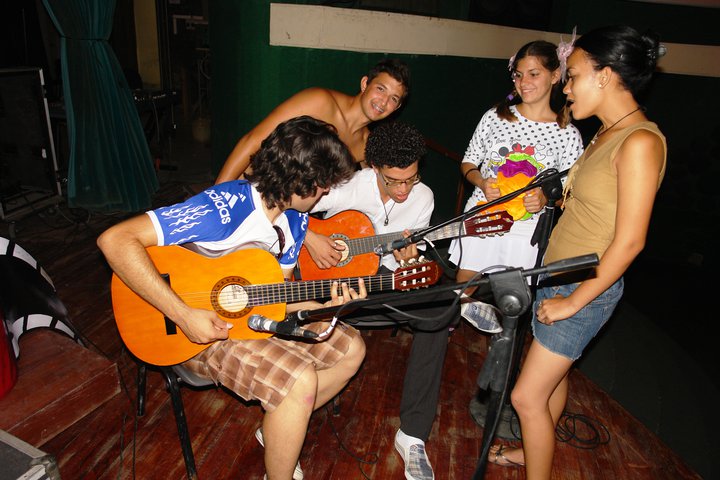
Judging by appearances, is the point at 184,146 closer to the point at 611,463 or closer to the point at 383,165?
the point at 383,165

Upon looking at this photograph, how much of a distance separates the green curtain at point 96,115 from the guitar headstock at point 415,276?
12.5 ft

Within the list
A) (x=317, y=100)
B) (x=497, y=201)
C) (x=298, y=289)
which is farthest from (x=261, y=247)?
(x=317, y=100)

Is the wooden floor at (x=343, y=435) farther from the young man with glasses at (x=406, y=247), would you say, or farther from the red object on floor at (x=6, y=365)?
the red object on floor at (x=6, y=365)

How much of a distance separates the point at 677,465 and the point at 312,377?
2116mm

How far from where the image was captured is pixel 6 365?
1967mm

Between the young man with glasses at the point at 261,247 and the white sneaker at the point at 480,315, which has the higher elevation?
the young man with glasses at the point at 261,247

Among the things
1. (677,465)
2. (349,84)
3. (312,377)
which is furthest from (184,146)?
(677,465)

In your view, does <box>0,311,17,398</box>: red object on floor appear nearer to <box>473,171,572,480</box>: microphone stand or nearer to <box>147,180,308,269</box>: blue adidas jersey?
<box>147,180,308,269</box>: blue adidas jersey

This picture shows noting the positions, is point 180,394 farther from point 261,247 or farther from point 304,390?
point 261,247

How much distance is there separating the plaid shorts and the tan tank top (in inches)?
43.8

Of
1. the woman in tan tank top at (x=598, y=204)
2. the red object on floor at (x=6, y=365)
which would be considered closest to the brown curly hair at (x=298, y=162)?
the woman in tan tank top at (x=598, y=204)

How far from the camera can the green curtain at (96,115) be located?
13.6 feet

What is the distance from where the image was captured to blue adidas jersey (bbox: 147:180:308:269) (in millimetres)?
1709

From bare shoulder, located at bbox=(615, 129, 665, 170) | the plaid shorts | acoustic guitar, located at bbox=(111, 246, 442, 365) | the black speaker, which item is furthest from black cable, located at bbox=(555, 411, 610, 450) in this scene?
the black speaker
